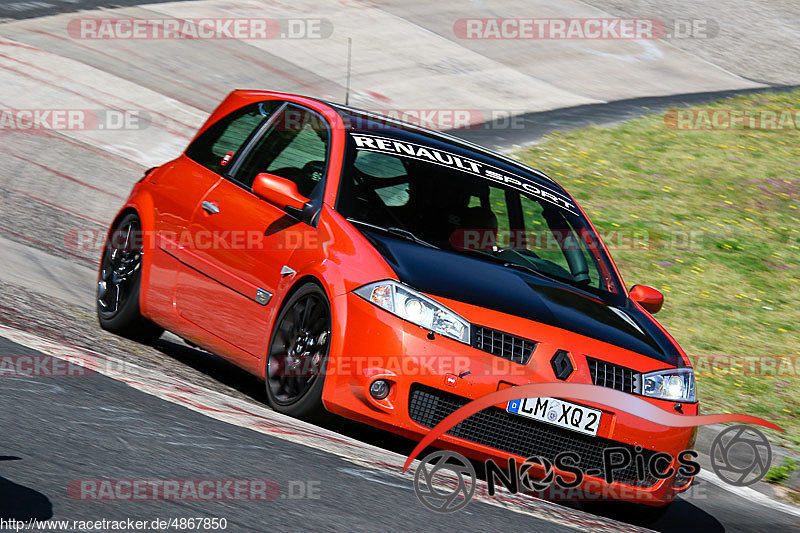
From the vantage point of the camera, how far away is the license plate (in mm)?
5203

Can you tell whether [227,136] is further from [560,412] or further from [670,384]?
[670,384]

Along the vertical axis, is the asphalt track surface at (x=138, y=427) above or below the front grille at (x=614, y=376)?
below

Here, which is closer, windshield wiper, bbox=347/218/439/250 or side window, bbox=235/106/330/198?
windshield wiper, bbox=347/218/439/250

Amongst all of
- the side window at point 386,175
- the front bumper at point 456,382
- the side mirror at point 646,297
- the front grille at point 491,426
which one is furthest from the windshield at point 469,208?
the front grille at point 491,426

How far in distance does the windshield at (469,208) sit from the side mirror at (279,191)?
0.22 meters

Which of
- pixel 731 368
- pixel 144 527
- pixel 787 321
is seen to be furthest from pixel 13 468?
pixel 787 321

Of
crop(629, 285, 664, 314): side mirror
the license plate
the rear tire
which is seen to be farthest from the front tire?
crop(629, 285, 664, 314): side mirror

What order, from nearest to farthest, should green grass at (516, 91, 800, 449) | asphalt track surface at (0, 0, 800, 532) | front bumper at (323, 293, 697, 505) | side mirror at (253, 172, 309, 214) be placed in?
asphalt track surface at (0, 0, 800, 532)
front bumper at (323, 293, 697, 505)
side mirror at (253, 172, 309, 214)
green grass at (516, 91, 800, 449)

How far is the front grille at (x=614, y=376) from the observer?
5375 millimetres

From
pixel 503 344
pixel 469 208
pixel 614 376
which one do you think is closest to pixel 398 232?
pixel 469 208

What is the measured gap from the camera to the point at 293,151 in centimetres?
677

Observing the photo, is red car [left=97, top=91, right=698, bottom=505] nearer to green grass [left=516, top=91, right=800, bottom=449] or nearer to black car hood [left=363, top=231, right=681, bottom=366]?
black car hood [left=363, top=231, right=681, bottom=366]

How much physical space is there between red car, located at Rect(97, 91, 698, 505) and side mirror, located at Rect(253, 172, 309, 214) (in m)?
0.01

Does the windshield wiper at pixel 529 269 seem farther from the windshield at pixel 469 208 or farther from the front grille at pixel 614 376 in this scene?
the front grille at pixel 614 376
